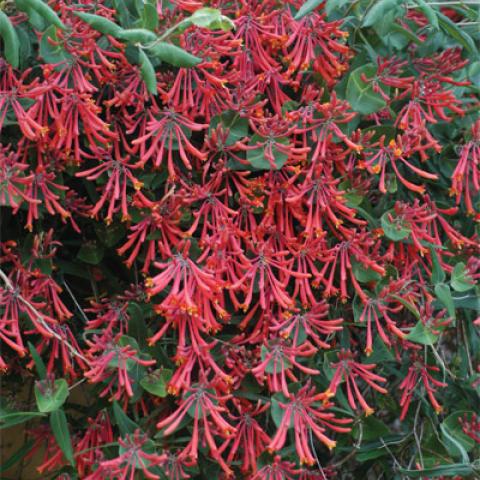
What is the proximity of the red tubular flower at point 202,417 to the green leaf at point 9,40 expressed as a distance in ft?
1.78

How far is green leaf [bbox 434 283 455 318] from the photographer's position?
1.25 m

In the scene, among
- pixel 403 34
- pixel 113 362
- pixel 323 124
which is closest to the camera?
pixel 113 362

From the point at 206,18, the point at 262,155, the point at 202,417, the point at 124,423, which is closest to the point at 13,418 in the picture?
the point at 124,423

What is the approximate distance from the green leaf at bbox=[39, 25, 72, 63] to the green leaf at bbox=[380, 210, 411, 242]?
0.56m

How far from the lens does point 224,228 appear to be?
1.17m

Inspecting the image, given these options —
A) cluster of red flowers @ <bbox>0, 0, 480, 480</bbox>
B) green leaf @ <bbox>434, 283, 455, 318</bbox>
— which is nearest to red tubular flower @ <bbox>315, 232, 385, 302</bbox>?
cluster of red flowers @ <bbox>0, 0, 480, 480</bbox>

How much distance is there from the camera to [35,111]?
113cm

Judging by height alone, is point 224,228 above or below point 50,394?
above

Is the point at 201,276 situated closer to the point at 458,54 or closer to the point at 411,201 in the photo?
the point at 411,201

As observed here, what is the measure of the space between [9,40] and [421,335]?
2.52 ft

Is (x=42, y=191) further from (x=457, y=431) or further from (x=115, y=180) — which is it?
(x=457, y=431)

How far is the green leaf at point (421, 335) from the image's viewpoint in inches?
48.1

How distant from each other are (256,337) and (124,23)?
1.76ft

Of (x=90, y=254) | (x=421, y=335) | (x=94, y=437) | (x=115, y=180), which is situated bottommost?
(x=94, y=437)
